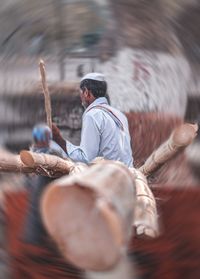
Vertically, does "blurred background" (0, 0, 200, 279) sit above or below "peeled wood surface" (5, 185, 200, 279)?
above

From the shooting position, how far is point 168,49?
3195 millimetres

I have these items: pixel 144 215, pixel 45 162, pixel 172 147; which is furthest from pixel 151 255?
pixel 144 215

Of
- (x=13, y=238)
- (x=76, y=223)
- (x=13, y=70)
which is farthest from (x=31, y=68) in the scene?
(x=76, y=223)

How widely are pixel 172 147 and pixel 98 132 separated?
10.1 inches

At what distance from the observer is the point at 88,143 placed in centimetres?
207

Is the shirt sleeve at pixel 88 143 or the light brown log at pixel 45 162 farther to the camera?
the shirt sleeve at pixel 88 143

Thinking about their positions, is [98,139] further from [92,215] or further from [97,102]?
[92,215]

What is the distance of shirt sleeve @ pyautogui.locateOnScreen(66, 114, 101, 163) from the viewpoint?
6.73ft

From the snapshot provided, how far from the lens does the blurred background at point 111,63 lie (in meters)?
3.03

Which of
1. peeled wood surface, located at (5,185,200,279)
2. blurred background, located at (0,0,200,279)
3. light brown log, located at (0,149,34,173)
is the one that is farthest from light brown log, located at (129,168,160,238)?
blurred background, located at (0,0,200,279)

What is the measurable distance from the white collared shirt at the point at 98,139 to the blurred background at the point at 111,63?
91 centimetres

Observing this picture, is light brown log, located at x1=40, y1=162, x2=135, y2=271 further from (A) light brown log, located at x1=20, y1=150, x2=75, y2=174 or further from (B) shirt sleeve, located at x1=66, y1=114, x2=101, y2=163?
(B) shirt sleeve, located at x1=66, y1=114, x2=101, y2=163

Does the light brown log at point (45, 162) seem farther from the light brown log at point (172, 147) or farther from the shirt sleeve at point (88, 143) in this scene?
the light brown log at point (172, 147)

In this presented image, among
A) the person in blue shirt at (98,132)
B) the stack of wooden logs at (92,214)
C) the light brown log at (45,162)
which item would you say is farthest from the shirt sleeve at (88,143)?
the stack of wooden logs at (92,214)
